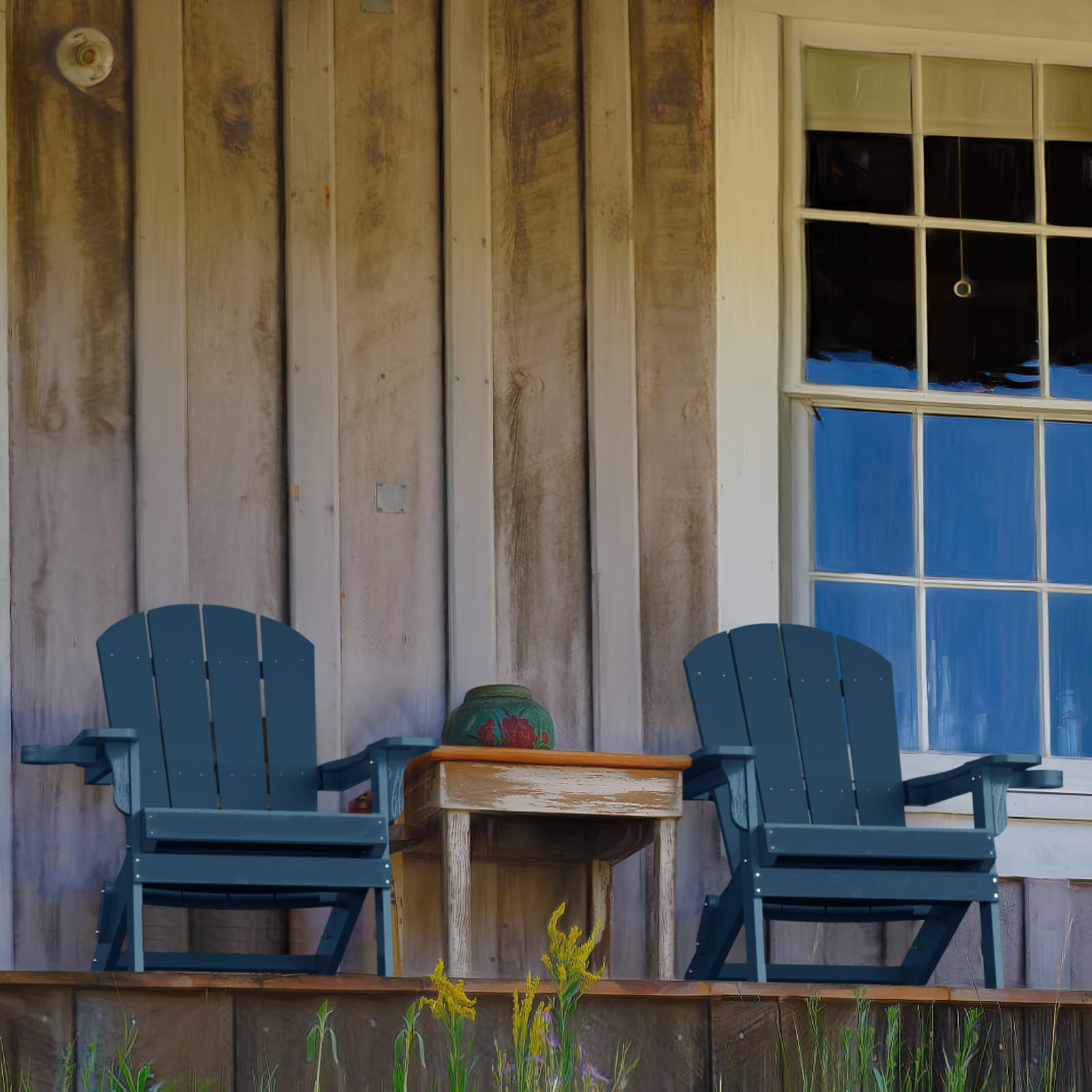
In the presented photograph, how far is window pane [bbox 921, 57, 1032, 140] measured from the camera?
4.95m

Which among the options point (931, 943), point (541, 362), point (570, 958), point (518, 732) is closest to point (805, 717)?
point (931, 943)

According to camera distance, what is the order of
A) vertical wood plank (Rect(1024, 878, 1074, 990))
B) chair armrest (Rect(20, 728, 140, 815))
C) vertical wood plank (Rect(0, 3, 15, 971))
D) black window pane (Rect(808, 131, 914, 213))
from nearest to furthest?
chair armrest (Rect(20, 728, 140, 815)) < vertical wood plank (Rect(0, 3, 15, 971)) < vertical wood plank (Rect(1024, 878, 1074, 990)) < black window pane (Rect(808, 131, 914, 213))

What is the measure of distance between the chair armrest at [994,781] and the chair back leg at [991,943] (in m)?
0.16

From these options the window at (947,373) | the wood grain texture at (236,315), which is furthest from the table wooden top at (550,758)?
the window at (947,373)

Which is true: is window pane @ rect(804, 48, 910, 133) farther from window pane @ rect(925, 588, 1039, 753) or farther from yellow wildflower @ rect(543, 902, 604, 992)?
yellow wildflower @ rect(543, 902, 604, 992)

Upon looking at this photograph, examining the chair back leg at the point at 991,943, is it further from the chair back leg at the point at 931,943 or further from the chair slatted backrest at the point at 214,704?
the chair slatted backrest at the point at 214,704

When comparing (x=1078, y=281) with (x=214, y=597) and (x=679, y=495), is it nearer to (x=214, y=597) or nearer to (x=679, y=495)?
(x=679, y=495)

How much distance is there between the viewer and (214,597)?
437 centimetres

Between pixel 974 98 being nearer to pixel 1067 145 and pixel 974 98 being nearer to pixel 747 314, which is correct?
pixel 1067 145

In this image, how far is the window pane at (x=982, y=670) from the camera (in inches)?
184

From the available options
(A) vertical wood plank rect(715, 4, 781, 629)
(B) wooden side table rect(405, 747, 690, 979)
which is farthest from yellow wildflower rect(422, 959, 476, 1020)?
(A) vertical wood plank rect(715, 4, 781, 629)

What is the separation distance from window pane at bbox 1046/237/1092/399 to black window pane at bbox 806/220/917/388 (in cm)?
37

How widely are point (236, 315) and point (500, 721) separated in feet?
3.73

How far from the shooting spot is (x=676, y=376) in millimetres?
4695
